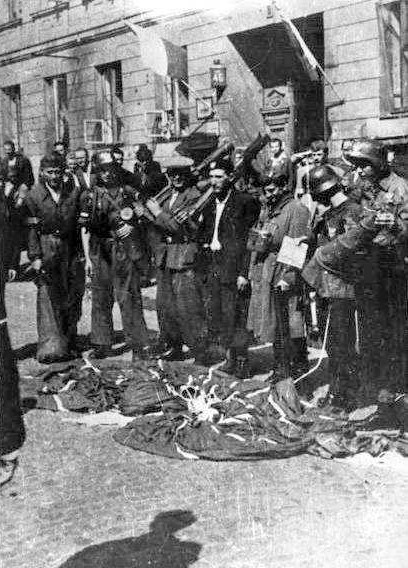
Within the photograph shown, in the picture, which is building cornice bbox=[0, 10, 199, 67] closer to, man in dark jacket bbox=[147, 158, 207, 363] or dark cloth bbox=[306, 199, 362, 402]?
man in dark jacket bbox=[147, 158, 207, 363]

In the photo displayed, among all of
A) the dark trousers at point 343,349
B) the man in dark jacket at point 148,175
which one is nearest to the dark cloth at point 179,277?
the man in dark jacket at point 148,175

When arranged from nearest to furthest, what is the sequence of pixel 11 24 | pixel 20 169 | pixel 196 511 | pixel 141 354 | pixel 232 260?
pixel 196 511 < pixel 232 260 < pixel 141 354 < pixel 20 169 < pixel 11 24

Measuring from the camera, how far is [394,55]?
11.5 metres

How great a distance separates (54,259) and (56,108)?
13391 millimetres

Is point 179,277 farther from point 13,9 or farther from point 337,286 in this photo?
point 13,9

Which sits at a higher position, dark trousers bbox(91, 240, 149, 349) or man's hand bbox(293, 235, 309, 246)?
man's hand bbox(293, 235, 309, 246)

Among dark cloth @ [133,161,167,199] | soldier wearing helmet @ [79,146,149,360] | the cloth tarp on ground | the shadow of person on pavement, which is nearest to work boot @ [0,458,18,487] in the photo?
the shadow of person on pavement

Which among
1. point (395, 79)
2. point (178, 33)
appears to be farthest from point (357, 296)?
point (178, 33)

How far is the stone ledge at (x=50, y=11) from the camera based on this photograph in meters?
17.7

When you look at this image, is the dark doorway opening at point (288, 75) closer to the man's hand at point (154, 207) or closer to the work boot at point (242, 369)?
the man's hand at point (154, 207)

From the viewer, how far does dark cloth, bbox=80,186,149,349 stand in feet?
24.6

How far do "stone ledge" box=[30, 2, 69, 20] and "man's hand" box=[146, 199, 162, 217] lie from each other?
12.2 meters

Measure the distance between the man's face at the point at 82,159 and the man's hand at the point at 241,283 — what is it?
672 centimetres

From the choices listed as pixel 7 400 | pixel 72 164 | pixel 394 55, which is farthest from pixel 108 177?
pixel 394 55
